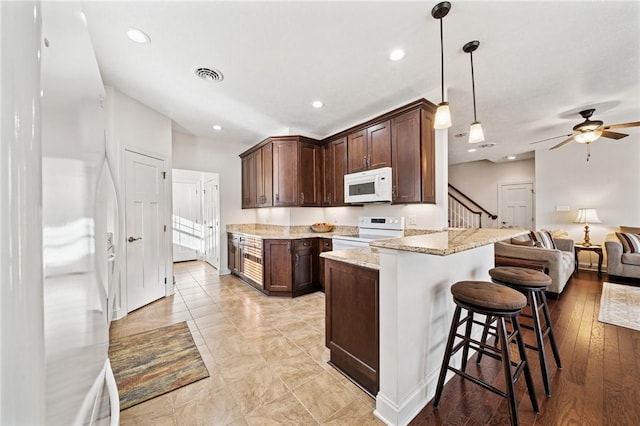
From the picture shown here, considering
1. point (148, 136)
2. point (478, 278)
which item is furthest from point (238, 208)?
point (478, 278)

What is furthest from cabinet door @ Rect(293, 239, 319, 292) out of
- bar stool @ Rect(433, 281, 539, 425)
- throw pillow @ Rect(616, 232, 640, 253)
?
throw pillow @ Rect(616, 232, 640, 253)

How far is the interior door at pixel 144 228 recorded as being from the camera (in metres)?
3.06

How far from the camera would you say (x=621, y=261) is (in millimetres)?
4055

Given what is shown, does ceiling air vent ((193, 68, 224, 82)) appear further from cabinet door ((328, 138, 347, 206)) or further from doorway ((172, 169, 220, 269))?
doorway ((172, 169, 220, 269))

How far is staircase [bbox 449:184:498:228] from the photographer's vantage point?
6602 millimetres

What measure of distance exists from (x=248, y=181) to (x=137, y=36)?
2915 mm

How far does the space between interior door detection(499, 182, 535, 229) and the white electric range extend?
16.3 feet

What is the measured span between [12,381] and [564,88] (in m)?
4.29

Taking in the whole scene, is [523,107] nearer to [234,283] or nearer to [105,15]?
[105,15]

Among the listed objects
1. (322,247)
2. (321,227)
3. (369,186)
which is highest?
(369,186)

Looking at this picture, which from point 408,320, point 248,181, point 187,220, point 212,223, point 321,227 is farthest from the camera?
point 187,220

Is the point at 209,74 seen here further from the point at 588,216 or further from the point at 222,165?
the point at 588,216

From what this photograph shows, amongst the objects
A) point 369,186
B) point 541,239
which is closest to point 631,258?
point 541,239

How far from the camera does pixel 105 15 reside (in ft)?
5.74
